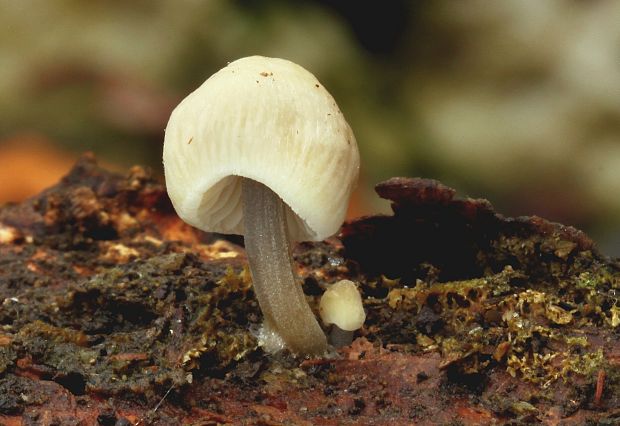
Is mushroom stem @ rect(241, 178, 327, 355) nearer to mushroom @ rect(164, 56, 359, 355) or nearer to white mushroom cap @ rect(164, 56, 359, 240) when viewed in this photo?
mushroom @ rect(164, 56, 359, 355)

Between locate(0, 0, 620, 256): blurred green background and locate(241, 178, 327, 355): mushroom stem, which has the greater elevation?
locate(0, 0, 620, 256): blurred green background

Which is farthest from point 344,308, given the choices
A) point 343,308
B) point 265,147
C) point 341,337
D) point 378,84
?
point 378,84

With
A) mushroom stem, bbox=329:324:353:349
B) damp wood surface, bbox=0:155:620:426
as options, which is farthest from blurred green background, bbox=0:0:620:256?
mushroom stem, bbox=329:324:353:349

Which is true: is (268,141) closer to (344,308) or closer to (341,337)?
(344,308)

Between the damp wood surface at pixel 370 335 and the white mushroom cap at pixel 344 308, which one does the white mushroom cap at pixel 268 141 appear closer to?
the white mushroom cap at pixel 344 308

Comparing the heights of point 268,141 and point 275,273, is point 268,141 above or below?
above
